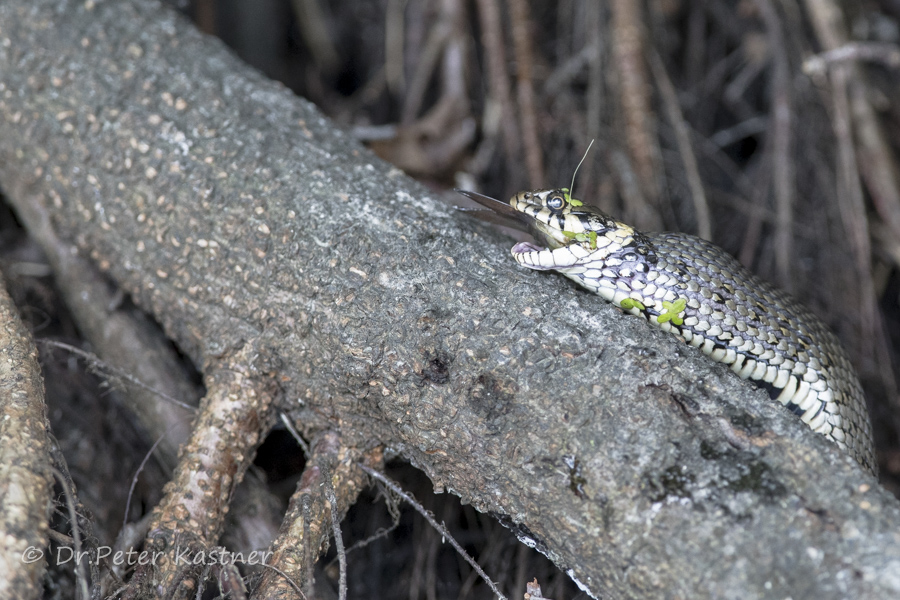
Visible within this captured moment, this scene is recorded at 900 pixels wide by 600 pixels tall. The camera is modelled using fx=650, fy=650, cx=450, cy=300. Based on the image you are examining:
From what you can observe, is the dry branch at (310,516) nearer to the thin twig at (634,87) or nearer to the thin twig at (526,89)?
the thin twig at (526,89)

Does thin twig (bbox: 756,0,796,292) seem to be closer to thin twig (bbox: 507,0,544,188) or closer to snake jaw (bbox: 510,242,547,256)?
thin twig (bbox: 507,0,544,188)

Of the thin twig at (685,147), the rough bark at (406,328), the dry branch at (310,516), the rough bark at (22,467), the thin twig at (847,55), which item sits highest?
the thin twig at (847,55)

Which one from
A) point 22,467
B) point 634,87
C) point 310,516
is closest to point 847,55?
point 634,87

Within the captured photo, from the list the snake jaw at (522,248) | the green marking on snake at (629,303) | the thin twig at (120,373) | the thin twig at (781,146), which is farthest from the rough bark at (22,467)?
the thin twig at (781,146)

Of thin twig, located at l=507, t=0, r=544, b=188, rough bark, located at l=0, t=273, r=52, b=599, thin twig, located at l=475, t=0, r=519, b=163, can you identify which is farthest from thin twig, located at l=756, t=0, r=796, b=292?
rough bark, located at l=0, t=273, r=52, b=599

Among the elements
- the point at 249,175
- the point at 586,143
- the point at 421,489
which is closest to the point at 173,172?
the point at 249,175

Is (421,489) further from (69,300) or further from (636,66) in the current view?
(636,66)

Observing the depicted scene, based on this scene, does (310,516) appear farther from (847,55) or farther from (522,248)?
(847,55)
